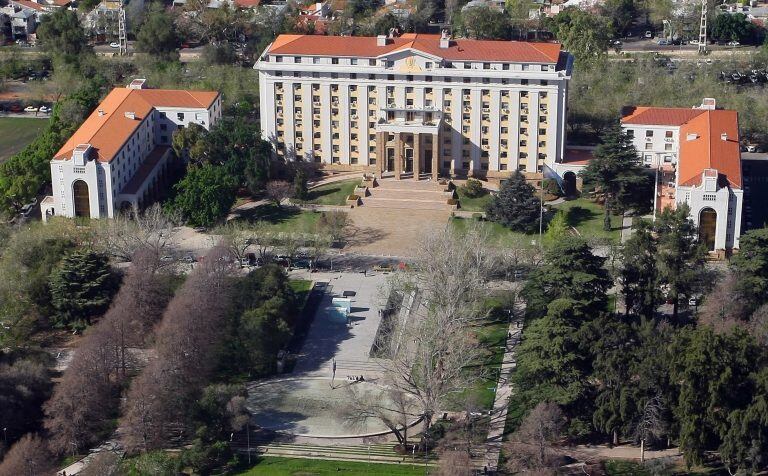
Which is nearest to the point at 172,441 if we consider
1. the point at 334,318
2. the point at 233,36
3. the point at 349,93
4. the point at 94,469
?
the point at 94,469

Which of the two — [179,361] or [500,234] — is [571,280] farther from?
[179,361]

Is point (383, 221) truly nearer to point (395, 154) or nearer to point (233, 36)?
point (395, 154)

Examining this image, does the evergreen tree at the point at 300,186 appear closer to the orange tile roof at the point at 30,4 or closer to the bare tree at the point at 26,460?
the bare tree at the point at 26,460

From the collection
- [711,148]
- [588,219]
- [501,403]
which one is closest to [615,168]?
[588,219]

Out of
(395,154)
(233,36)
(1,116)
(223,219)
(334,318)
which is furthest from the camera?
(233,36)

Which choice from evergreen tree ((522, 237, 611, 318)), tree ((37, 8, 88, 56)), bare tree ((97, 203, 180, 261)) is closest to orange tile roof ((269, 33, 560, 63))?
bare tree ((97, 203, 180, 261))

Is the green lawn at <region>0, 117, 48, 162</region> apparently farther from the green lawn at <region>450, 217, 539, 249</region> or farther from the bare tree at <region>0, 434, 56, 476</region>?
the bare tree at <region>0, 434, 56, 476</region>
